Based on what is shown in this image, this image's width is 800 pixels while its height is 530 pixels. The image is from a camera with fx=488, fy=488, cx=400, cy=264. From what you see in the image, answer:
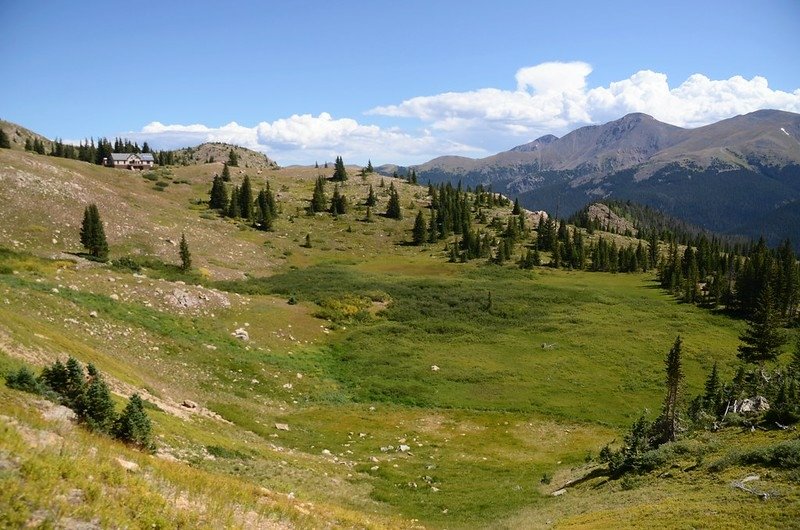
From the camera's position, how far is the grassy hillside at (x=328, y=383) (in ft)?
44.7

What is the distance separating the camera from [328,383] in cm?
4678

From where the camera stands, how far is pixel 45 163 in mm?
89938

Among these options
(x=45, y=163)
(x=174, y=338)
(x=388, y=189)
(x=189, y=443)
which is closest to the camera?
(x=189, y=443)

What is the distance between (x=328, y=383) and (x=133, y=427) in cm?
3059

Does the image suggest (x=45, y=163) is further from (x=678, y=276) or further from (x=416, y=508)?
(x=678, y=276)

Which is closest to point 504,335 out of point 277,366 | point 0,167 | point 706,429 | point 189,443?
point 277,366

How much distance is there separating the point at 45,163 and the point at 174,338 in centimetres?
7052

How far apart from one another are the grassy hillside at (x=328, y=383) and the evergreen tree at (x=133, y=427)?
3.95 ft

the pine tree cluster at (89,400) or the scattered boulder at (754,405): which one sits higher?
the pine tree cluster at (89,400)

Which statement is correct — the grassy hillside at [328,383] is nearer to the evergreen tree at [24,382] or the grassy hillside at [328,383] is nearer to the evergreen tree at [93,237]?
the evergreen tree at [24,382]

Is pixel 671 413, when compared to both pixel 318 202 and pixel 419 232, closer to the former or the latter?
pixel 419 232

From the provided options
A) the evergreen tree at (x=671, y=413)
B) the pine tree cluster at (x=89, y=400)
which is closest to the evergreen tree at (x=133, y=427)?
the pine tree cluster at (x=89, y=400)

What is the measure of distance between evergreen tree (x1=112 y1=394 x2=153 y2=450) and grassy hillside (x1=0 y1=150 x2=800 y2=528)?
121 centimetres

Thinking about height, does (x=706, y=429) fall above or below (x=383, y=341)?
above
